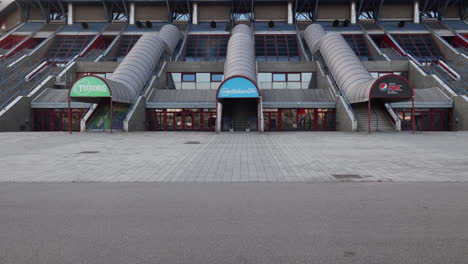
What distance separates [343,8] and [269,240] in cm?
5418

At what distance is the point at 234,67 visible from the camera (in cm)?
2970

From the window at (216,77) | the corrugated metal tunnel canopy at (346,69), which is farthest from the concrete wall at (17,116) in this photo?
the corrugated metal tunnel canopy at (346,69)

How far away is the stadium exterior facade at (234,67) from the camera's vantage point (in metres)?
26.3

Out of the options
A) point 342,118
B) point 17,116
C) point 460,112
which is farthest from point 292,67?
point 17,116

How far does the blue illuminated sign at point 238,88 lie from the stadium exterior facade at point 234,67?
0.08 meters

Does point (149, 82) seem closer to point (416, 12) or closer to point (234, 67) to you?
point (234, 67)

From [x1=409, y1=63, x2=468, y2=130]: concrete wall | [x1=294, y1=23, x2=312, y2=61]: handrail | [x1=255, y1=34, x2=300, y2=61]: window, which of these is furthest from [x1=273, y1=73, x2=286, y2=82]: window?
[x1=409, y1=63, x2=468, y2=130]: concrete wall

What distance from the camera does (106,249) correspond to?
11.6ft

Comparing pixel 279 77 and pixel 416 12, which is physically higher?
pixel 416 12

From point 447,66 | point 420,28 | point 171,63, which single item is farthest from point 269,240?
point 420,28

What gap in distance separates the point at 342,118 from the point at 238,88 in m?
9.83

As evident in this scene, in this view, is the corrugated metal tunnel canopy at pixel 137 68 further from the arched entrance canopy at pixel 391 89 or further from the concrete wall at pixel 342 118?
the arched entrance canopy at pixel 391 89

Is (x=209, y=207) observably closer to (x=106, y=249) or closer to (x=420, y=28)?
(x=106, y=249)

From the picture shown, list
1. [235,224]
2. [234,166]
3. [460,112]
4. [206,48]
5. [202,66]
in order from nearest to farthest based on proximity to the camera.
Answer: [235,224]
[234,166]
[460,112]
[202,66]
[206,48]
